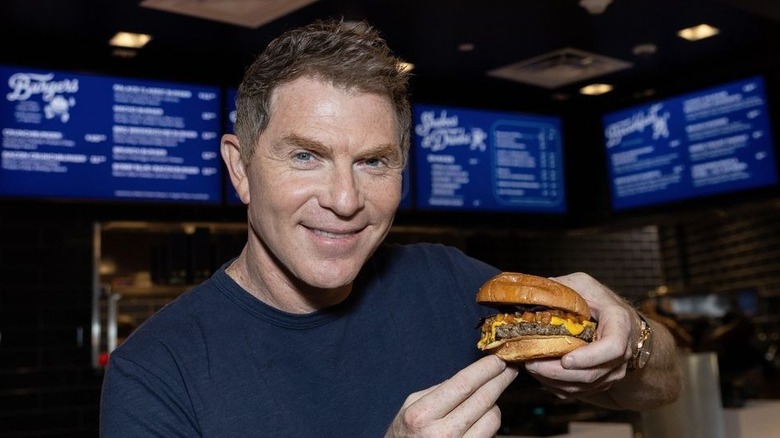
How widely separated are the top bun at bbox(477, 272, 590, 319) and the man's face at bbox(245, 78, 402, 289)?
0.26 meters

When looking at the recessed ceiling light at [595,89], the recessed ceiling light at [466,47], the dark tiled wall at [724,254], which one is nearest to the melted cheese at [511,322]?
the recessed ceiling light at [466,47]

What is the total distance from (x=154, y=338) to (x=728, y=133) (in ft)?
14.9

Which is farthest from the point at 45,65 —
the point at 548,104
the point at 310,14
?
the point at 548,104

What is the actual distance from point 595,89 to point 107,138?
3335 mm

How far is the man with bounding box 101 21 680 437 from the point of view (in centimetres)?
150

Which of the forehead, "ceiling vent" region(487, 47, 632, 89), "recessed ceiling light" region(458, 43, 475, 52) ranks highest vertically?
"recessed ceiling light" region(458, 43, 475, 52)

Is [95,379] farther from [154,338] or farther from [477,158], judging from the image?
[154,338]

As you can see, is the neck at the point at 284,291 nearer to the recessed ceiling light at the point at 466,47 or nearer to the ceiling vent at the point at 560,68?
the recessed ceiling light at the point at 466,47

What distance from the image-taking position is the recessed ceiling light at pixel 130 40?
4.50 m

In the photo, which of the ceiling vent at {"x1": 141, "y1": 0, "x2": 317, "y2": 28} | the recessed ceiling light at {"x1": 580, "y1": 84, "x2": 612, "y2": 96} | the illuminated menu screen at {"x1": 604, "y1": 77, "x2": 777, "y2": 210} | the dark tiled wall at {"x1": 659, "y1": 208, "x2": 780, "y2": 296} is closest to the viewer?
the ceiling vent at {"x1": 141, "y1": 0, "x2": 317, "y2": 28}

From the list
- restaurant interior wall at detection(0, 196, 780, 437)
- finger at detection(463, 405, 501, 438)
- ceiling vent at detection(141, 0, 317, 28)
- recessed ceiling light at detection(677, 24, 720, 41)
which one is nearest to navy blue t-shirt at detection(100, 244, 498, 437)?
finger at detection(463, 405, 501, 438)

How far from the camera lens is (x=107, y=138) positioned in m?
4.57

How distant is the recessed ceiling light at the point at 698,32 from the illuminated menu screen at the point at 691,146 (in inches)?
20.2

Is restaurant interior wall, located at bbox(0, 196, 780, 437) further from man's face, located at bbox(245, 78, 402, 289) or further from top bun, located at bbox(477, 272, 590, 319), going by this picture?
top bun, located at bbox(477, 272, 590, 319)
